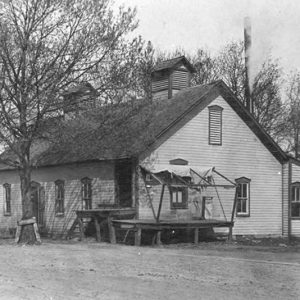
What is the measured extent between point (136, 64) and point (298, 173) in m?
11.7

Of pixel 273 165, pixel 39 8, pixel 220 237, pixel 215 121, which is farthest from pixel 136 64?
pixel 273 165

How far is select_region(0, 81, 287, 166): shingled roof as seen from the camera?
2197cm

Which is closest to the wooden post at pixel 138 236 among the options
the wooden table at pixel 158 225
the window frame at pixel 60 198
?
the wooden table at pixel 158 225

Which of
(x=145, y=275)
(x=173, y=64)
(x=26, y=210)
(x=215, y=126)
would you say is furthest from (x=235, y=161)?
(x=145, y=275)

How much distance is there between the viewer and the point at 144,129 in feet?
78.3

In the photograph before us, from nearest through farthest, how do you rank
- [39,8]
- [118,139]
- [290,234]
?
[39,8], [118,139], [290,234]

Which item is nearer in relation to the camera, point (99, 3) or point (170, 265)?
point (170, 265)

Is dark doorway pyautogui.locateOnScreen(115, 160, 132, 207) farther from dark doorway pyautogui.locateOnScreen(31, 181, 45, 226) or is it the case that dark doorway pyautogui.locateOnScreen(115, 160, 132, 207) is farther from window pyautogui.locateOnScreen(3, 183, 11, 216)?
window pyautogui.locateOnScreen(3, 183, 11, 216)

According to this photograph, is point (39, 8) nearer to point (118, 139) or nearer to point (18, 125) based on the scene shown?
point (18, 125)

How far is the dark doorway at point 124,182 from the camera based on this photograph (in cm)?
2408

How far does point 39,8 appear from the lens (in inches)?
767

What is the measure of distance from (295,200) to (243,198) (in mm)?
3243

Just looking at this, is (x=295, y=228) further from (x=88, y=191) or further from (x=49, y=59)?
(x=49, y=59)

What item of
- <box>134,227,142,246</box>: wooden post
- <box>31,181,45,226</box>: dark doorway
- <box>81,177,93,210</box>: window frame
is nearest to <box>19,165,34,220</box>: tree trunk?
<box>134,227,142,246</box>: wooden post
